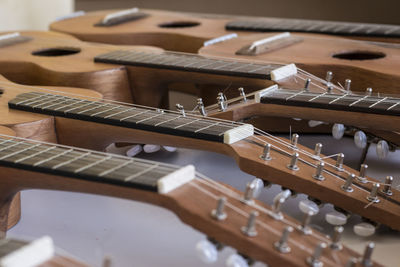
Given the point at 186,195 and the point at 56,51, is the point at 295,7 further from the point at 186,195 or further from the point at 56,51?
the point at 186,195

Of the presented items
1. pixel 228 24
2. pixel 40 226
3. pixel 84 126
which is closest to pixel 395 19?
pixel 228 24

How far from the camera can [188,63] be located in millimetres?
1200

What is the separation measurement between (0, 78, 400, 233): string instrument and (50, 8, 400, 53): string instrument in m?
0.49

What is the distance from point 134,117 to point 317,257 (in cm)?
44

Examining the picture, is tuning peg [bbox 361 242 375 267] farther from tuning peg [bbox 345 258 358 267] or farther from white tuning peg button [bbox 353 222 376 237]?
white tuning peg button [bbox 353 222 376 237]

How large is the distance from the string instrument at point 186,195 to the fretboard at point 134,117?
14cm

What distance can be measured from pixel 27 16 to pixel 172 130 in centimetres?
198

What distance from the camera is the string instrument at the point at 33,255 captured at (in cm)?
58

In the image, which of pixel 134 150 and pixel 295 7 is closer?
pixel 134 150

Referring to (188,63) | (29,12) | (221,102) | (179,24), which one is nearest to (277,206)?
(221,102)

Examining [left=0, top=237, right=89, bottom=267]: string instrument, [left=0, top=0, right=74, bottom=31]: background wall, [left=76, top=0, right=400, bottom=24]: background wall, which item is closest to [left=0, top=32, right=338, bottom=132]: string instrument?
[left=0, top=237, right=89, bottom=267]: string instrument

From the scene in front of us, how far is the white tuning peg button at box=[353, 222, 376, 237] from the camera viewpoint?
30.3 inches

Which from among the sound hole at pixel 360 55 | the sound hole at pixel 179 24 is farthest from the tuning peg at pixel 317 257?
the sound hole at pixel 179 24

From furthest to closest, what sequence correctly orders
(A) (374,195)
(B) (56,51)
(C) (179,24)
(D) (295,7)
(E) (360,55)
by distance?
(D) (295,7)
(C) (179,24)
(B) (56,51)
(E) (360,55)
(A) (374,195)
